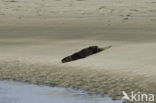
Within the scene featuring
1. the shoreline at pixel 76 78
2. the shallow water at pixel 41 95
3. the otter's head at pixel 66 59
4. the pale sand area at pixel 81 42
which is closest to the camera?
the shallow water at pixel 41 95

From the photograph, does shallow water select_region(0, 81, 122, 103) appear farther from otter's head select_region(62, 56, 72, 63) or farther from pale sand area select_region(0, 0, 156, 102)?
otter's head select_region(62, 56, 72, 63)

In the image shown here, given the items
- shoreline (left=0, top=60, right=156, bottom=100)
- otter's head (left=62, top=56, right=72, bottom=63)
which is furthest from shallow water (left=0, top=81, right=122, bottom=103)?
otter's head (left=62, top=56, right=72, bottom=63)

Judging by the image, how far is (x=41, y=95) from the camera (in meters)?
10.6

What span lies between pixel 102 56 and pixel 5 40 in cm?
406

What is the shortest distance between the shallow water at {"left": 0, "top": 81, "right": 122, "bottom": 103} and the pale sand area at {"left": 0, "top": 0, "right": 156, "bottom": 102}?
0.29 metres

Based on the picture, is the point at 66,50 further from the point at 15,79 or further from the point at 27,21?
the point at 27,21

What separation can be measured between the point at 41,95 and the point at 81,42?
4.40m

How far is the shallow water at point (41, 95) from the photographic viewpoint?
1005 cm

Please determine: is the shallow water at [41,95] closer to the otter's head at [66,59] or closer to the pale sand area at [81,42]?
the pale sand area at [81,42]

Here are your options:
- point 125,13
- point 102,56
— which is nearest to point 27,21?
point 125,13

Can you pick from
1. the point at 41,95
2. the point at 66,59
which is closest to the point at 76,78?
the point at 41,95

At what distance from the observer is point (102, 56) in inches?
514

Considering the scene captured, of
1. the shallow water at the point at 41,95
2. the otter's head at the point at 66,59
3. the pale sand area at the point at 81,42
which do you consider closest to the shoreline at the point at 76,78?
the pale sand area at the point at 81,42

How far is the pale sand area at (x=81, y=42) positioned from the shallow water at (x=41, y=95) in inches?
11.6
